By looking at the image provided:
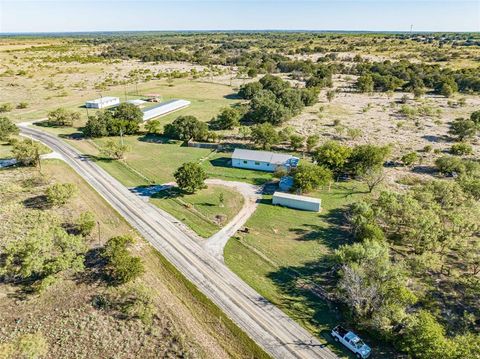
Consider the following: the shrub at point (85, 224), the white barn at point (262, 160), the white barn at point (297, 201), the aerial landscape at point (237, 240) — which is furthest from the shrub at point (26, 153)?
the white barn at point (297, 201)

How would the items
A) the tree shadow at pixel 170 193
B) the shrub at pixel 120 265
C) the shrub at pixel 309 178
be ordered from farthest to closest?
the tree shadow at pixel 170 193 → the shrub at pixel 309 178 → the shrub at pixel 120 265

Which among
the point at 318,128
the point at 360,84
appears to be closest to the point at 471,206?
the point at 318,128

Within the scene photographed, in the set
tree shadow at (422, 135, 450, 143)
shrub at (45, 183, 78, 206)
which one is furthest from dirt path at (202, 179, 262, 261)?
tree shadow at (422, 135, 450, 143)

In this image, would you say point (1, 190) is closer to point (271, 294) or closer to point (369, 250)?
point (271, 294)

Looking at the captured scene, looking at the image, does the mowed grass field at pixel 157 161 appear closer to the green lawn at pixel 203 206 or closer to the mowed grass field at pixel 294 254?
the green lawn at pixel 203 206

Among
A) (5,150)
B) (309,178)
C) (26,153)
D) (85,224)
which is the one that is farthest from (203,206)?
(5,150)

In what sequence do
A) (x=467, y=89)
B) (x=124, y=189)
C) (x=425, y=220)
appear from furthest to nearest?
(x=467, y=89), (x=124, y=189), (x=425, y=220)
